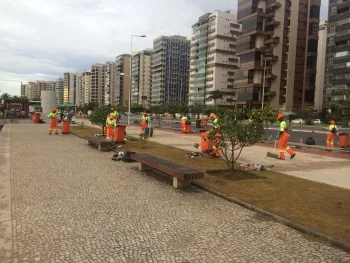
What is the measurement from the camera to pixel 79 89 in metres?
182

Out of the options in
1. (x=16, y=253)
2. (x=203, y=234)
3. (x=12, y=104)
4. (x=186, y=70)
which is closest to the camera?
(x=16, y=253)

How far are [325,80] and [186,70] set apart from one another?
239ft

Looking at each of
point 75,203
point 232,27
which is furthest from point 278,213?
point 232,27

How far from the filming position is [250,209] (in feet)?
20.1

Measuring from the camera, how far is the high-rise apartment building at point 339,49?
76250 mm

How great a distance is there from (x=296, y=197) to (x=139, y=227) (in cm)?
349

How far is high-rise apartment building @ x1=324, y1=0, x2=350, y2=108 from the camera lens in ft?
250

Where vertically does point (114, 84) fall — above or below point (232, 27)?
below

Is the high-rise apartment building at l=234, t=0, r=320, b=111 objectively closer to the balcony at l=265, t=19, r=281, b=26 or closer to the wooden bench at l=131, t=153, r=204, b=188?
the balcony at l=265, t=19, r=281, b=26

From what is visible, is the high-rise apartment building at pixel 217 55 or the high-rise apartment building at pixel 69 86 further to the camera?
the high-rise apartment building at pixel 69 86

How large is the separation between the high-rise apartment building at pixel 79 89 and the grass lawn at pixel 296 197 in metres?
174

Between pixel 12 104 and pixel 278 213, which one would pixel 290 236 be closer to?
pixel 278 213

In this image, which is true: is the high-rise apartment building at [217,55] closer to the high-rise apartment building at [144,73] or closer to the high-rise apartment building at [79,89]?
the high-rise apartment building at [144,73]

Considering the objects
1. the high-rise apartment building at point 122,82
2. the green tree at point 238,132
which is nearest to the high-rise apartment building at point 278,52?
the high-rise apartment building at point 122,82
